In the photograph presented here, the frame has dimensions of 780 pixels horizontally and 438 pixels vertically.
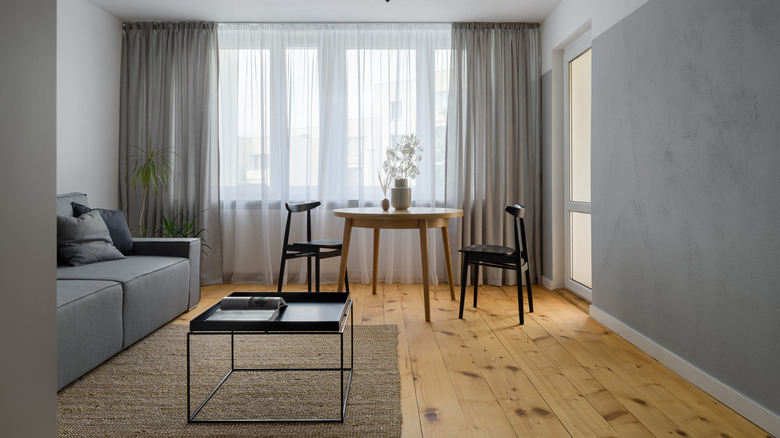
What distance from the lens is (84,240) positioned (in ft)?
10.1

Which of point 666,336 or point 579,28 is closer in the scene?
point 666,336

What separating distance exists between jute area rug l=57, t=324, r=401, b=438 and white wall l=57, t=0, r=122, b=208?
193cm

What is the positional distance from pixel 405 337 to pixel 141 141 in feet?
10.5

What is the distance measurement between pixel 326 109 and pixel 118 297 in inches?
103

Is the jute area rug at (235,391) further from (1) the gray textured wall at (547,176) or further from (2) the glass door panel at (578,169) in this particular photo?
(1) the gray textured wall at (547,176)

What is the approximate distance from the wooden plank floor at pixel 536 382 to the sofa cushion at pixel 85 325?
0.85m

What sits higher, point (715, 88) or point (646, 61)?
point (646, 61)

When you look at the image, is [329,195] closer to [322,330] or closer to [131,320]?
[131,320]

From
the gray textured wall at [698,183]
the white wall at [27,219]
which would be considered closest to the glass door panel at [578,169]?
the gray textured wall at [698,183]

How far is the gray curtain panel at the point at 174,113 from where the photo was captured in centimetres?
456

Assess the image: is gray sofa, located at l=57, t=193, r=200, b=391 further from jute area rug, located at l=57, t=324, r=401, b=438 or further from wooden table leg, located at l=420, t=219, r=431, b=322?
wooden table leg, located at l=420, t=219, r=431, b=322

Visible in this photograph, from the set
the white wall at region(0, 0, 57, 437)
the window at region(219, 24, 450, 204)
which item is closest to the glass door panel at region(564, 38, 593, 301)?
the window at region(219, 24, 450, 204)

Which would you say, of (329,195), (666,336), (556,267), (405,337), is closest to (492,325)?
(405,337)

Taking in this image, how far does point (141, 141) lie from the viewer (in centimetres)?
458
